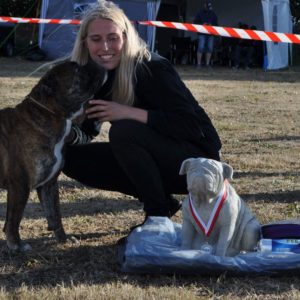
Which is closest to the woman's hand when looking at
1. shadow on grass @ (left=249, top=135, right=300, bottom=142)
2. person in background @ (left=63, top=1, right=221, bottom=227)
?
person in background @ (left=63, top=1, right=221, bottom=227)

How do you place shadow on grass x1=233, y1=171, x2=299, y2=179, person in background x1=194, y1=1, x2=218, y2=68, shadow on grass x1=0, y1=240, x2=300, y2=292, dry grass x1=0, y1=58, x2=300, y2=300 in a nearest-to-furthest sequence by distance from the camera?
1. dry grass x1=0, y1=58, x2=300, y2=300
2. shadow on grass x1=0, y1=240, x2=300, y2=292
3. shadow on grass x1=233, y1=171, x2=299, y2=179
4. person in background x1=194, y1=1, x2=218, y2=68

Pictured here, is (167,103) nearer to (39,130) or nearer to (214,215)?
(39,130)

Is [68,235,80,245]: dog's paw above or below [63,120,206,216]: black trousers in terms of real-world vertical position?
below

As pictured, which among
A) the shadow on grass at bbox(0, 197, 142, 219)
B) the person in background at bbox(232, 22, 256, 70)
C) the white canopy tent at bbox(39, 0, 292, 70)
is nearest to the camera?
the shadow on grass at bbox(0, 197, 142, 219)

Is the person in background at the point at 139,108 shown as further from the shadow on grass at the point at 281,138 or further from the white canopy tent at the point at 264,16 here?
the white canopy tent at the point at 264,16

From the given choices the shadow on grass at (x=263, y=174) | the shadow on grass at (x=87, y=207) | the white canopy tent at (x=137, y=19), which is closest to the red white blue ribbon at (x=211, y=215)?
the shadow on grass at (x=87, y=207)

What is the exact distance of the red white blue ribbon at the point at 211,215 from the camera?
3398 millimetres

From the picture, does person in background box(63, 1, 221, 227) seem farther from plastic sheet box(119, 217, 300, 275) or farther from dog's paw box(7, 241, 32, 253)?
dog's paw box(7, 241, 32, 253)

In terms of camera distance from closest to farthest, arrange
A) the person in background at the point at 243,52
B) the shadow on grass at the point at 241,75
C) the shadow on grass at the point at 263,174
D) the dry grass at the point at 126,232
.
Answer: the dry grass at the point at 126,232, the shadow on grass at the point at 263,174, the shadow on grass at the point at 241,75, the person in background at the point at 243,52

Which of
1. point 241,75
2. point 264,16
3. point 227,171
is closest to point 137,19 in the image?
point 264,16

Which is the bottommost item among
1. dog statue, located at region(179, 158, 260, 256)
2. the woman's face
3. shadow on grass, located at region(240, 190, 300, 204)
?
shadow on grass, located at region(240, 190, 300, 204)

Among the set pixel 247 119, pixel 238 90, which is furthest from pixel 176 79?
pixel 238 90

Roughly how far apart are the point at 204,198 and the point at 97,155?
1.28 metres

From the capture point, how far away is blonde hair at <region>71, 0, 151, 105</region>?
4.02 m
